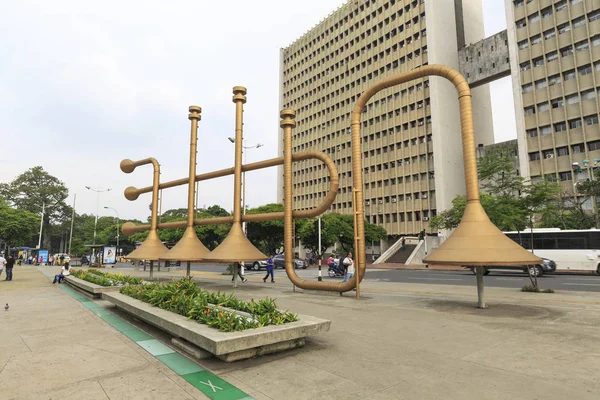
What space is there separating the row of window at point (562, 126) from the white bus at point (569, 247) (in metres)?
27.7

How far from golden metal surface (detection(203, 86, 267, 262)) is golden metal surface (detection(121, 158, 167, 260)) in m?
6.66

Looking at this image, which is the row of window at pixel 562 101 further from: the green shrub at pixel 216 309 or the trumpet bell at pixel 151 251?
the green shrub at pixel 216 309

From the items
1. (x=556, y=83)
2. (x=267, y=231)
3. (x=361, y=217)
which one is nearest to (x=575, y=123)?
(x=556, y=83)

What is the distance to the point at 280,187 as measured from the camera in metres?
82.6

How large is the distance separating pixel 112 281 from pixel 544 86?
182 ft

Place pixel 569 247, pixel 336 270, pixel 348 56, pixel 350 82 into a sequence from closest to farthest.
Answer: pixel 569 247
pixel 336 270
pixel 350 82
pixel 348 56

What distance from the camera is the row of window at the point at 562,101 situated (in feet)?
142

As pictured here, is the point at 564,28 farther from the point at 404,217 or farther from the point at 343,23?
the point at 343,23

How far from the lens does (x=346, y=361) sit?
19.6 feet

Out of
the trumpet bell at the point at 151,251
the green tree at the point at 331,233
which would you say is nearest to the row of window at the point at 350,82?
the green tree at the point at 331,233

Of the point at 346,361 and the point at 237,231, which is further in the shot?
the point at 237,231

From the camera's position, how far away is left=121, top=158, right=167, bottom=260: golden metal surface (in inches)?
912

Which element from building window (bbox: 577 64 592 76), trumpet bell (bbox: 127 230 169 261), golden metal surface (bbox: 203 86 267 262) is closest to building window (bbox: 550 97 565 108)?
building window (bbox: 577 64 592 76)

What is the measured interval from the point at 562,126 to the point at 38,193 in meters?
104
